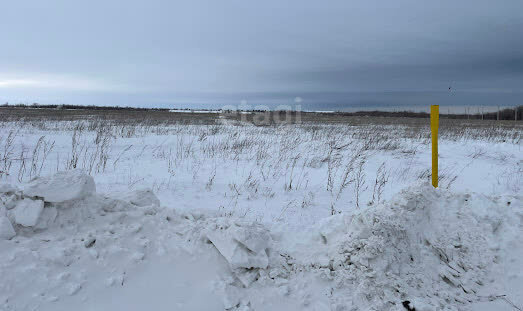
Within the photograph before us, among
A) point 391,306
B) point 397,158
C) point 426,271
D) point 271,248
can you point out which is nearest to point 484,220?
point 426,271

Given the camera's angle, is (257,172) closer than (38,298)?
No

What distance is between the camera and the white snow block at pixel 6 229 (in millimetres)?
2396

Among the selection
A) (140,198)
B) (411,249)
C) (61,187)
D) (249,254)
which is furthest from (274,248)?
(61,187)

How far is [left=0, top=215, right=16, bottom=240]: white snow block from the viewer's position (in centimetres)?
240

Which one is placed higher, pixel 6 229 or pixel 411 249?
pixel 6 229

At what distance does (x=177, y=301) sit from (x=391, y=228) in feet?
6.45

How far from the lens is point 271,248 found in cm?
277

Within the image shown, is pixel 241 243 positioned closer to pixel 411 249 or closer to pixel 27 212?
pixel 411 249

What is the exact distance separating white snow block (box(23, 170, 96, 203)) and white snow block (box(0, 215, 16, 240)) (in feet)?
0.94

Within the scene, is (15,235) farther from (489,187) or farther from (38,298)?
(489,187)

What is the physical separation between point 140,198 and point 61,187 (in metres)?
0.77

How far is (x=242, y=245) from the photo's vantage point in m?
2.64

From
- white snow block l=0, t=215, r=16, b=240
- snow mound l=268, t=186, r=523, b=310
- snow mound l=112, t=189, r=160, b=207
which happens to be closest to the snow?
white snow block l=0, t=215, r=16, b=240

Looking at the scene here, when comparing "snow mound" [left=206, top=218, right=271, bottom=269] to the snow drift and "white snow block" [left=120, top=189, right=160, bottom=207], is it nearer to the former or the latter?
the snow drift
